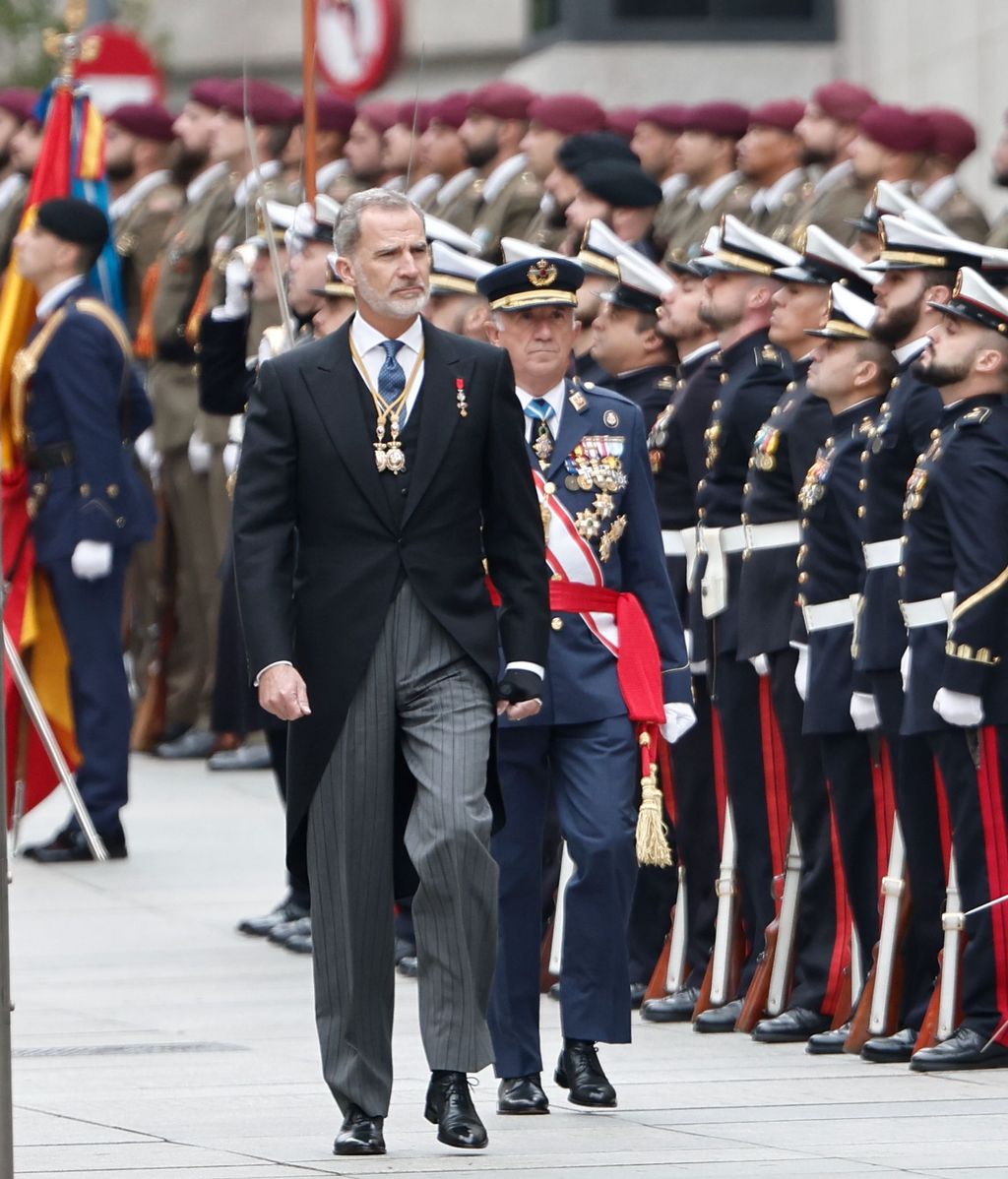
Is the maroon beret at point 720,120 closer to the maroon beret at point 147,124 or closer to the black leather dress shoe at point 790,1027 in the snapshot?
the maroon beret at point 147,124

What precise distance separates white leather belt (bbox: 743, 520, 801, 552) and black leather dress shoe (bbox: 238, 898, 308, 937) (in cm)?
246

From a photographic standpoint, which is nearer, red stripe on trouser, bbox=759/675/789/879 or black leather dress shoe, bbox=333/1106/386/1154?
black leather dress shoe, bbox=333/1106/386/1154

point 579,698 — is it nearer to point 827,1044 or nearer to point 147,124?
point 827,1044

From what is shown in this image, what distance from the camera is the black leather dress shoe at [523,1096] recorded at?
7598mm

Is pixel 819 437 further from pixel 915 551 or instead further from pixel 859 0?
pixel 859 0

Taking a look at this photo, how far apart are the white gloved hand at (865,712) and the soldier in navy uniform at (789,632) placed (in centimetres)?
41

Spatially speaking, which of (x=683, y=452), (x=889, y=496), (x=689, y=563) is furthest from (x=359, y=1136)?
(x=683, y=452)

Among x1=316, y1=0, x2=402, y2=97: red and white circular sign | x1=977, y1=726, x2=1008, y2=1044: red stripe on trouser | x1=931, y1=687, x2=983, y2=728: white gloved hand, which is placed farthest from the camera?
x1=316, y1=0, x2=402, y2=97: red and white circular sign

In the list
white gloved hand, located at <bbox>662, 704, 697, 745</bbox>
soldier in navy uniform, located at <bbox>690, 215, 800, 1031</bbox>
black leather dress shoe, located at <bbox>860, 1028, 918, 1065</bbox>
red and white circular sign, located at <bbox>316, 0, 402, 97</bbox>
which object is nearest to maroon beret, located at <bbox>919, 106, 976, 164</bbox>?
soldier in navy uniform, located at <bbox>690, 215, 800, 1031</bbox>

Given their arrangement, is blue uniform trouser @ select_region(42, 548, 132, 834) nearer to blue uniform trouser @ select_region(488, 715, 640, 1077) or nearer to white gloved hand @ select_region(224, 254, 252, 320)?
white gloved hand @ select_region(224, 254, 252, 320)

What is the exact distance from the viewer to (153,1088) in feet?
26.7

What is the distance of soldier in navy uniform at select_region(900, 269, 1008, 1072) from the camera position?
802 cm

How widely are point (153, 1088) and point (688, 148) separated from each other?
22.3 feet

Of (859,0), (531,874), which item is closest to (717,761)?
(531,874)
